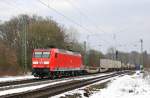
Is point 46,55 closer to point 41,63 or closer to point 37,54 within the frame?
point 41,63

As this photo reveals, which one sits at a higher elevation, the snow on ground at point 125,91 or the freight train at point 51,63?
the freight train at point 51,63

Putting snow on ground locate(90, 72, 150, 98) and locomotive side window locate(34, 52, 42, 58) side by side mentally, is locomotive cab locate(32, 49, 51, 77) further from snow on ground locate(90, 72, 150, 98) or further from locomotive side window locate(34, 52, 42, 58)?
snow on ground locate(90, 72, 150, 98)

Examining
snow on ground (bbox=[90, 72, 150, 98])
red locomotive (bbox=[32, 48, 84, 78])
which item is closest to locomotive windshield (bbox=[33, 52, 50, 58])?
red locomotive (bbox=[32, 48, 84, 78])

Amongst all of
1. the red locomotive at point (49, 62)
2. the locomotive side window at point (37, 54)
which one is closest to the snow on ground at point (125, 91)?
the red locomotive at point (49, 62)

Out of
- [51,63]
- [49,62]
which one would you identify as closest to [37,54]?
[49,62]

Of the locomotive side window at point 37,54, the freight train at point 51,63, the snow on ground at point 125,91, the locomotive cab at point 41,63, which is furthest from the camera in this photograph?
the locomotive side window at point 37,54

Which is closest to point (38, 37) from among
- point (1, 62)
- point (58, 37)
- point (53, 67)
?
point (58, 37)

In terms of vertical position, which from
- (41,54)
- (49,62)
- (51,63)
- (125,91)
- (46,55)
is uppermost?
(41,54)

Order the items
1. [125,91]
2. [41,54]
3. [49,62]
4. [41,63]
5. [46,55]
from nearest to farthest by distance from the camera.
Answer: [125,91] → [49,62] → [41,63] → [46,55] → [41,54]

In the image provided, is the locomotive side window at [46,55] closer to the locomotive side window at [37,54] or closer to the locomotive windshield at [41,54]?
the locomotive windshield at [41,54]

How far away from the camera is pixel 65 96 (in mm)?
19562

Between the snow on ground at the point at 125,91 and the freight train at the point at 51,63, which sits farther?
the freight train at the point at 51,63

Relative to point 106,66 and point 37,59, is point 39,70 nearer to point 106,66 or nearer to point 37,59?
point 37,59

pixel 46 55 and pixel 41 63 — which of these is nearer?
pixel 41 63
